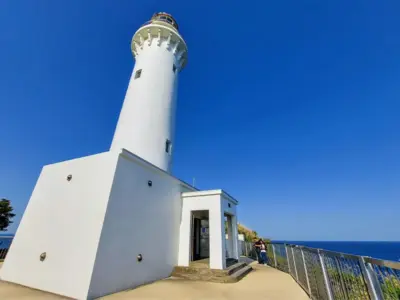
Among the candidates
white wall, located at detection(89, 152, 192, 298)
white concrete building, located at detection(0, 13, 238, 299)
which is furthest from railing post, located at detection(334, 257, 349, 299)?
white wall, located at detection(89, 152, 192, 298)

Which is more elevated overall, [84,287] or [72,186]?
[72,186]

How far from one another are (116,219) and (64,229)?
1455 mm

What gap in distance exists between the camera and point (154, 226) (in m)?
6.69

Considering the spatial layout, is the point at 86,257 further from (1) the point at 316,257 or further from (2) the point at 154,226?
(1) the point at 316,257

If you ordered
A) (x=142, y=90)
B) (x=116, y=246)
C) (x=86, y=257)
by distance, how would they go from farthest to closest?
(x=142, y=90), (x=116, y=246), (x=86, y=257)

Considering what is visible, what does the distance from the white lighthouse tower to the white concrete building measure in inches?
2.3

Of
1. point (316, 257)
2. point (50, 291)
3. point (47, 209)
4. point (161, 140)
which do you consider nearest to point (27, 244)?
point (47, 209)

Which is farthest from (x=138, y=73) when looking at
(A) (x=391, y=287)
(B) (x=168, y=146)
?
(A) (x=391, y=287)

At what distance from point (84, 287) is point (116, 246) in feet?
3.35

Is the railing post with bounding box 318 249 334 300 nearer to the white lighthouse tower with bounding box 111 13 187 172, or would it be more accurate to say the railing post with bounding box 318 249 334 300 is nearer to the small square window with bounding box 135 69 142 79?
the white lighthouse tower with bounding box 111 13 187 172

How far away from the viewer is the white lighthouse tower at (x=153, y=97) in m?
8.64

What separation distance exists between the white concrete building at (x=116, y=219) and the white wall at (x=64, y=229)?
0.9 inches

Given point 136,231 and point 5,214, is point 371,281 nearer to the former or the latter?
point 136,231

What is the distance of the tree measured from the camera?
12.3 meters
